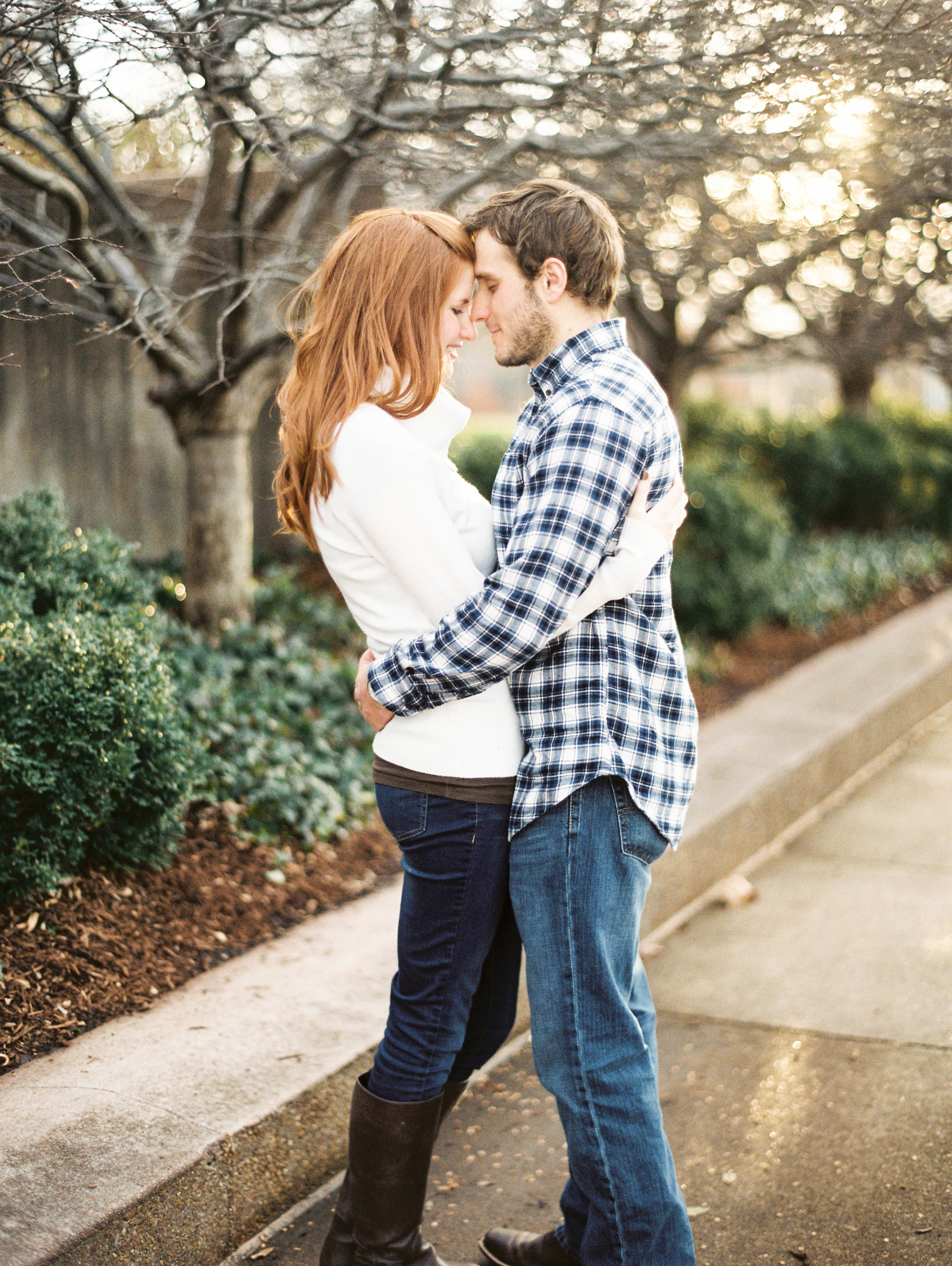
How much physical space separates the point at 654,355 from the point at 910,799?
373 centimetres

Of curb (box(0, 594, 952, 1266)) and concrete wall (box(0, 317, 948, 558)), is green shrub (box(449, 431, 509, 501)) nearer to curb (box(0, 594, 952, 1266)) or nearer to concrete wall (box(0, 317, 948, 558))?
concrete wall (box(0, 317, 948, 558))

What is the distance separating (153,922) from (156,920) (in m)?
0.01

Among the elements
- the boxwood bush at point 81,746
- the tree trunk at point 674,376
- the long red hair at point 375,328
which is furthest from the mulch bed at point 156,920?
the tree trunk at point 674,376

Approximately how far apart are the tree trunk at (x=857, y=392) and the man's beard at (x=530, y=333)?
10.7 meters

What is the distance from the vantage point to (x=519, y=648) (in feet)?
6.28

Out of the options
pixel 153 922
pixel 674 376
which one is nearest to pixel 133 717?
pixel 153 922

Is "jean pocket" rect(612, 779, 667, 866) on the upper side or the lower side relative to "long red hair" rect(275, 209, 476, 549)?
lower

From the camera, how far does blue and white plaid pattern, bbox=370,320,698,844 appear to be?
191cm

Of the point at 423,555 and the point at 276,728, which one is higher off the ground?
the point at 423,555

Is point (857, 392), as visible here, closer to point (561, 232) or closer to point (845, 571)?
point (845, 571)

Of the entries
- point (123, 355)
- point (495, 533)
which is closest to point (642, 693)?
point (495, 533)

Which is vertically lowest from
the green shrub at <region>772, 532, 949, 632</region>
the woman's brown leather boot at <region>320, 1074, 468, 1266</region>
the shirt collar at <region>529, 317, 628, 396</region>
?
the woman's brown leather boot at <region>320, 1074, 468, 1266</region>

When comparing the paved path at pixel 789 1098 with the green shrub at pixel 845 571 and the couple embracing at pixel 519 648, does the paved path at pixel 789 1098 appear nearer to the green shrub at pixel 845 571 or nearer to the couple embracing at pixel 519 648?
the couple embracing at pixel 519 648

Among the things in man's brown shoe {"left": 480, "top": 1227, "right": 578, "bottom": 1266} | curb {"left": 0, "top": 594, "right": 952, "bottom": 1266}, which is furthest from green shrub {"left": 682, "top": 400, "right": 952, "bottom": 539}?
man's brown shoe {"left": 480, "top": 1227, "right": 578, "bottom": 1266}
